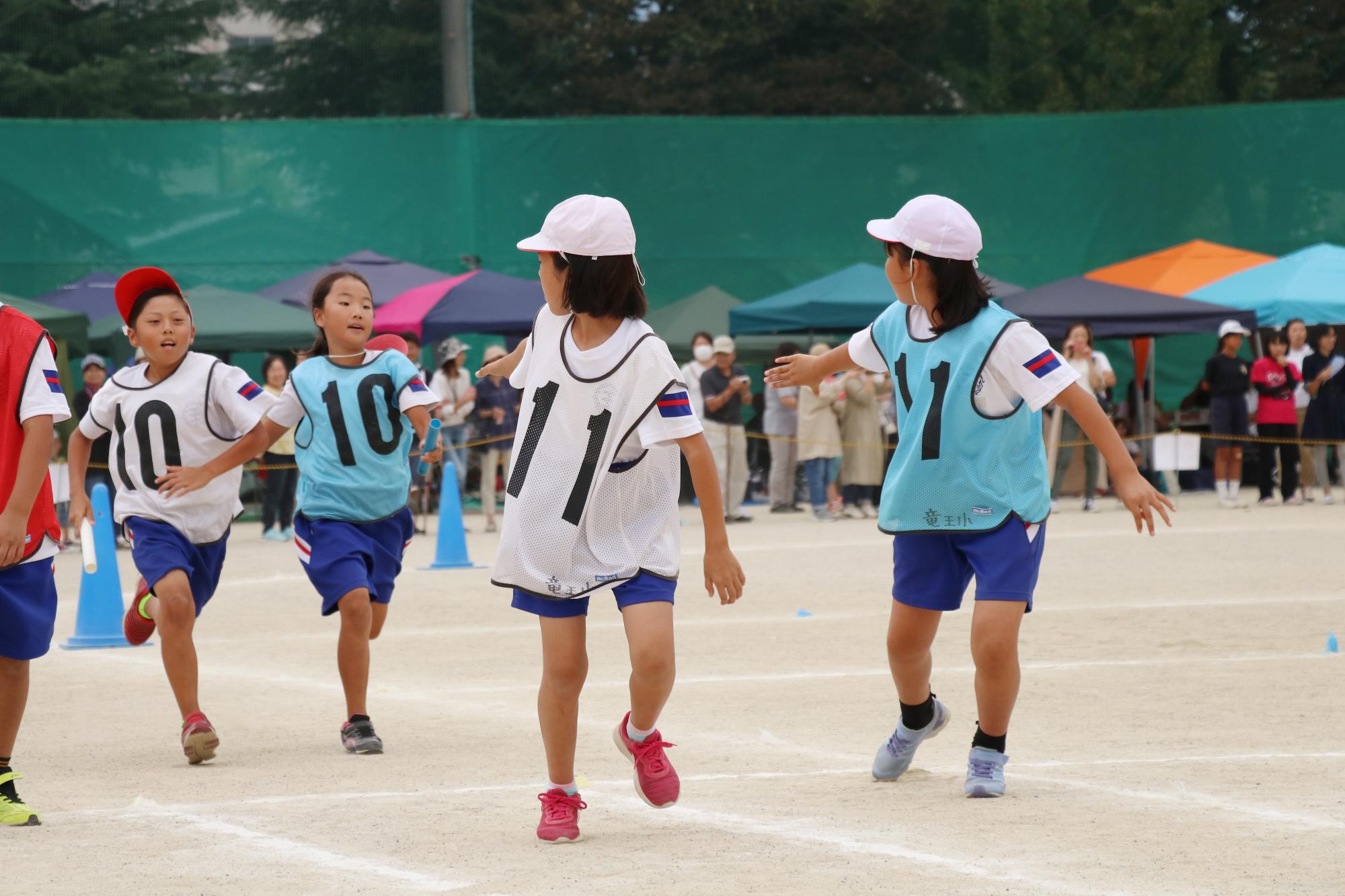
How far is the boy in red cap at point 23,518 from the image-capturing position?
226 inches

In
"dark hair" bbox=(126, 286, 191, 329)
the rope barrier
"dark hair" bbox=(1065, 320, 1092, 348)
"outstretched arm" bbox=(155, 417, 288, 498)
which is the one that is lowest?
"outstretched arm" bbox=(155, 417, 288, 498)

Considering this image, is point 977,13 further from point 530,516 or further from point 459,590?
point 530,516

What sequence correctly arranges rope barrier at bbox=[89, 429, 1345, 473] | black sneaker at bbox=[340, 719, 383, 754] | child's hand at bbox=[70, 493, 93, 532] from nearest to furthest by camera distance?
child's hand at bbox=[70, 493, 93, 532] → black sneaker at bbox=[340, 719, 383, 754] → rope barrier at bbox=[89, 429, 1345, 473]

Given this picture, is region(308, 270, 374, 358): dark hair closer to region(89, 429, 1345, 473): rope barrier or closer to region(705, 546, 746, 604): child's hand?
region(705, 546, 746, 604): child's hand

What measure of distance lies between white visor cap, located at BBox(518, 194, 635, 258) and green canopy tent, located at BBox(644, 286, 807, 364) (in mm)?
16517

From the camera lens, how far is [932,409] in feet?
19.9

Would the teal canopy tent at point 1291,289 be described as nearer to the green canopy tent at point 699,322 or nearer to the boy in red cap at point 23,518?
the green canopy tent at point 699,322

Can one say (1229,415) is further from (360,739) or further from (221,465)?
(221,465)

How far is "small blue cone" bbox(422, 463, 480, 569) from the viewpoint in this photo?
15578mm

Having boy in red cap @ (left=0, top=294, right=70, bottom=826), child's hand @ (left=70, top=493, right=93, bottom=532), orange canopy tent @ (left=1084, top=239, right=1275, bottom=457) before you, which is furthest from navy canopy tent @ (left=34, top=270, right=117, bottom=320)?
boy in red cap @ (left=0, top=294, right=70, bottom=826)

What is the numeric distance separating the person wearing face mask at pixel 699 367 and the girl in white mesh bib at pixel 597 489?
1481cm

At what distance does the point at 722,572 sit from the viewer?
17.5 ft

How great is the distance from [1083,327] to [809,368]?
44.0 ft

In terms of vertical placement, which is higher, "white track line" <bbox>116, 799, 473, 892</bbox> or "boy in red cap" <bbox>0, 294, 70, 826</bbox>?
"boy in red cap" <bbox>0, 294, 70, 826</bbox>
